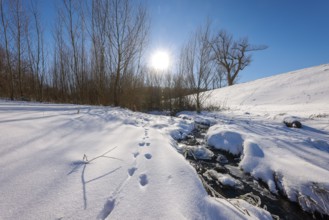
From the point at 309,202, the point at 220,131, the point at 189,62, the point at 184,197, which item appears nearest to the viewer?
the point at 184,197

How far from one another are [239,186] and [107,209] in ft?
4.15

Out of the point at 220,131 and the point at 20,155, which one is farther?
the point at 220,131

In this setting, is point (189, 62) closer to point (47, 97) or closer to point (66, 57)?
point (66, 57)

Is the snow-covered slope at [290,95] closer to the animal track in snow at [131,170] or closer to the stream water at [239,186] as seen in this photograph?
the stream water at [239,186]

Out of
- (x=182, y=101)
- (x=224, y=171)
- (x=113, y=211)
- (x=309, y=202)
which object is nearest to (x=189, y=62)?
(x=182, y=101)

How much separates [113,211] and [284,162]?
1.74m

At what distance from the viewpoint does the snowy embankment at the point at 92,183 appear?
683mm

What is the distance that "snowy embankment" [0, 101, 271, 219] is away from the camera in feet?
2.24

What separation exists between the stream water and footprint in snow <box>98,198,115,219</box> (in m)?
0.76

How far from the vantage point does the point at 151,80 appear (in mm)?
7730

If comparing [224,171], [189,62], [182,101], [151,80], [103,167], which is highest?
[189,62]

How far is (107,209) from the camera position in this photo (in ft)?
2.36

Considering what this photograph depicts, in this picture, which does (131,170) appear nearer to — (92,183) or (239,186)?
(92,183)

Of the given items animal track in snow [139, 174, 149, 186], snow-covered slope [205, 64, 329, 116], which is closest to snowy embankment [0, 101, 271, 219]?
animal track in snow [139, 174, 149, 186]
